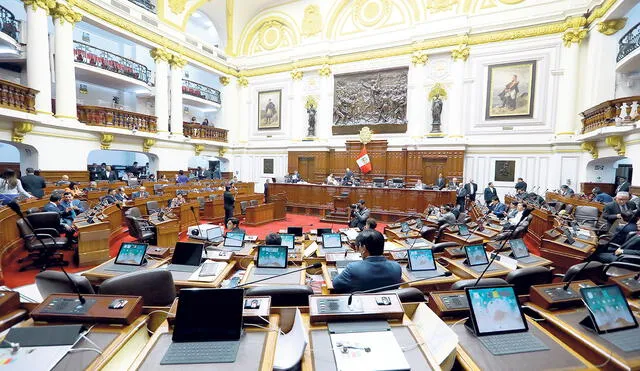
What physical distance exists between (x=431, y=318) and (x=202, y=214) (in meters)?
8.70

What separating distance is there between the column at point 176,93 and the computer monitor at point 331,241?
12.2 m

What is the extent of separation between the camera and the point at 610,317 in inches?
62.4

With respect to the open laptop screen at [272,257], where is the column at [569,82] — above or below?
above

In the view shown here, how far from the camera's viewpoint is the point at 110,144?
11164 mm

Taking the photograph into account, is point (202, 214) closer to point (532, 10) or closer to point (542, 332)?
point (542, 332)

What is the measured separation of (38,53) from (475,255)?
1246 cm

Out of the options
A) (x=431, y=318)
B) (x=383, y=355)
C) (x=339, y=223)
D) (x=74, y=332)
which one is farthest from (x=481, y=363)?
(x=339, y=223)

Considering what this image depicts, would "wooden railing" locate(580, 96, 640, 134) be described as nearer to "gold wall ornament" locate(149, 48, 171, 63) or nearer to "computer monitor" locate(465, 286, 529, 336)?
"computer monitor" locate(465, 286, 529, 336)

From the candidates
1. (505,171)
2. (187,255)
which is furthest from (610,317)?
(505,171)

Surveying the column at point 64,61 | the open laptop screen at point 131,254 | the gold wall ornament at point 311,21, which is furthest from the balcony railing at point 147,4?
the open laptop screen at point 131,254

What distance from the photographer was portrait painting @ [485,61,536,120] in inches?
442

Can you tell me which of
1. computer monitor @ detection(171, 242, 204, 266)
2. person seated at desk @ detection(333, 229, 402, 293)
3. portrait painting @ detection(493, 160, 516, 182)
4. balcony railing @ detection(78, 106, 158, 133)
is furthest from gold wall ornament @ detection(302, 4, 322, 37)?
person seated at desk @ detection(333, 229, 402, 293)

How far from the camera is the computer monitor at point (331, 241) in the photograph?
12.7 ft

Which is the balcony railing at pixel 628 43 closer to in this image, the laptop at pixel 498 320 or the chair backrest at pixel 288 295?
the laptop at pixel 498 320
